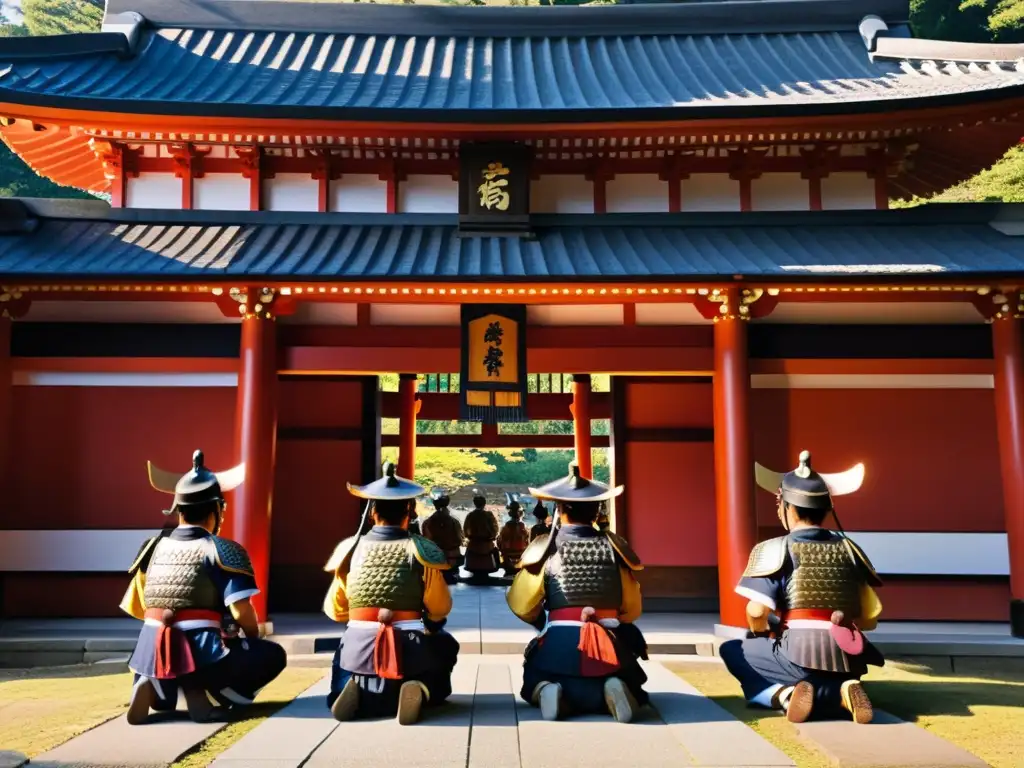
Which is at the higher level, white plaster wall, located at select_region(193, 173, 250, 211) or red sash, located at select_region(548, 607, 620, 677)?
white plaster wall, located at select_region(193, 173, 250, 211)

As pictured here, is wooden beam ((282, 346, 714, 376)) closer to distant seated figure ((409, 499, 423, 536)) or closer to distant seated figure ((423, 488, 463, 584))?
distant seated figure ((409, 499, 423, 536))

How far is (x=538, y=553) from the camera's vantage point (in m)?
4.60

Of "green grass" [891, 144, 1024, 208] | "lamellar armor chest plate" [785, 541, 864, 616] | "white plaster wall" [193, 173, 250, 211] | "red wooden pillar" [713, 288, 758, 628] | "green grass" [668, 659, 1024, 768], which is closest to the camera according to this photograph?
"green grass" [668, 659, 1024, 768]

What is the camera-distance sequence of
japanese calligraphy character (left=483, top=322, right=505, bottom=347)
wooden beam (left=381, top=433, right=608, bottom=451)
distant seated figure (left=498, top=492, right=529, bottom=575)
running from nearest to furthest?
japanese calligraphy character (left=483, top=322, right=505, bottom=347), distant seated figure (left=498, top=492, right=529, bottom=575), wooden beam (left=381, top=433, right=608, bottom=451)

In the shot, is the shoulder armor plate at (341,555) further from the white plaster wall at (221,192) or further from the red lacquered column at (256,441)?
the white plaster wall at (221,192)

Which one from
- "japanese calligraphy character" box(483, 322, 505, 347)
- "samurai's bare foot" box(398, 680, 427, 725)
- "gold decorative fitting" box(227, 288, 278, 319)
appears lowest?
"samurai's bare foot" box(398, 680, 427, 725)

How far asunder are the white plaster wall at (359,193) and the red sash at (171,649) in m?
5.34

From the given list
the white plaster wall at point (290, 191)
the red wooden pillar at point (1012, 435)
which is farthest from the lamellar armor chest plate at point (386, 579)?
the red wooden pillar at point (1012, 435)

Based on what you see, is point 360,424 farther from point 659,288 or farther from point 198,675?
point 198,675

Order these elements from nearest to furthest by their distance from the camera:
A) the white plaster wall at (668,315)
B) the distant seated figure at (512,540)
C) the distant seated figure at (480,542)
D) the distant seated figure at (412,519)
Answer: the distant seated figure at (412,519), the white plaster wall at (668,315), the distant seated figure at (480,542), the distant seated figure at (512,540)

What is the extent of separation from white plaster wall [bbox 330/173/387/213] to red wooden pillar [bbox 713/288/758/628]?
4.07 metres

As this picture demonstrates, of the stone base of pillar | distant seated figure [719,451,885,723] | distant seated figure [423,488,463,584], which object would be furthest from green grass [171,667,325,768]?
distant seated figure [423,488,463,584]

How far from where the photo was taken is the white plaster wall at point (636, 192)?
8633 millimetres

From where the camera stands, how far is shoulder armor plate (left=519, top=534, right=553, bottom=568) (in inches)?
181
